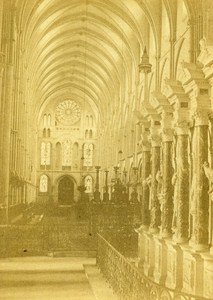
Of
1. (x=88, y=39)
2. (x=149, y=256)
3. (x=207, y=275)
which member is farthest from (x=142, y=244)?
(x=88, y=39)

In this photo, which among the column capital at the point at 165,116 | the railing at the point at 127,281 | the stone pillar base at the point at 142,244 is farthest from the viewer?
the stone pillar base at the point at 142,244

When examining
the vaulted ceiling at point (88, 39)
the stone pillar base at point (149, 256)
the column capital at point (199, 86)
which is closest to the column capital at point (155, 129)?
the stone pillar base at point (149, 256)

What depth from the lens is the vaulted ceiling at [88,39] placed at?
25.1 m

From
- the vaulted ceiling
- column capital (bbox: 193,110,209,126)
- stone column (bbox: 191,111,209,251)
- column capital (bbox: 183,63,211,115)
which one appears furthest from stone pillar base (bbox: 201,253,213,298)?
the vaulted ceiling

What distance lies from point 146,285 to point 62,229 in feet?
39.8

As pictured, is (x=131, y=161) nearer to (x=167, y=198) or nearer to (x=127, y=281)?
(x=167, y=198)

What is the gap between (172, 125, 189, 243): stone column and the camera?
32.2 feet

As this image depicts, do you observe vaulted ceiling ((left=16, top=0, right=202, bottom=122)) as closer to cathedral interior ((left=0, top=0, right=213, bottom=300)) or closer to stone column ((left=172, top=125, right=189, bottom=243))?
cathedral interior ((left=0, top=0, right=213, bottom=300))

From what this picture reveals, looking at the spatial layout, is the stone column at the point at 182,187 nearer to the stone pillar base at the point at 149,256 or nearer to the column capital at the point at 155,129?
the stone pillar base at the point at 149,256

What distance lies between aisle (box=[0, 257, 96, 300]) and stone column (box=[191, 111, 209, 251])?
2548 millimetres

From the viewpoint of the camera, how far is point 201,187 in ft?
28.8

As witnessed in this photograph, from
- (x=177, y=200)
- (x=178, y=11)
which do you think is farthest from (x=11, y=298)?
(x=178, y=11)

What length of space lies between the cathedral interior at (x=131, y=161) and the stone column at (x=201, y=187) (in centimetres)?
2

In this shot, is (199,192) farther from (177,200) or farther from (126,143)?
(126,143)
